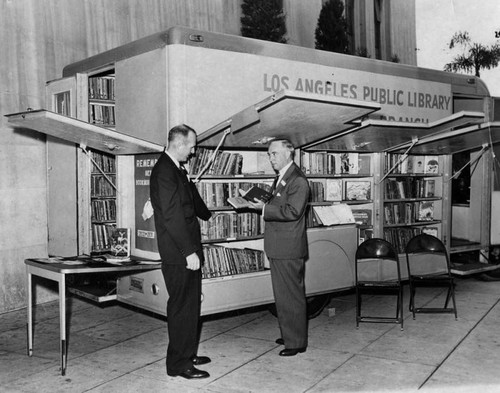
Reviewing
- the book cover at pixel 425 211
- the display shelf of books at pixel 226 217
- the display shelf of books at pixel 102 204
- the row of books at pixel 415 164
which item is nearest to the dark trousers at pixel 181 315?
the display shelf of books at pixel 226 217

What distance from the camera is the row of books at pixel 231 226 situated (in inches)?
224

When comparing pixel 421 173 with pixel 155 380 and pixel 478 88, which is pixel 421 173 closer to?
pixel 478 88

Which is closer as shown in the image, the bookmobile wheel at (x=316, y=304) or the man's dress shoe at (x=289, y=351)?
the man's dress shoe at (x=289, y=351)

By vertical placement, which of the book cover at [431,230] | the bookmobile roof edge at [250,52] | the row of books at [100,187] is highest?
the bookmobile roof edge at [250,52]

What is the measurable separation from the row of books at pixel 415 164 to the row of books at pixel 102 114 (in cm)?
387

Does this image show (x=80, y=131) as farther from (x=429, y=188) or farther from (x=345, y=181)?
(x=429, y=188)

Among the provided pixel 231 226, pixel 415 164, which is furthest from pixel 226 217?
pixel 415 164

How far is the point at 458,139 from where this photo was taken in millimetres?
6938

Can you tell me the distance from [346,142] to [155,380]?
3.59 m

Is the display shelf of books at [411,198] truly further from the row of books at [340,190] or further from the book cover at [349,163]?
the book cover at [349,163]

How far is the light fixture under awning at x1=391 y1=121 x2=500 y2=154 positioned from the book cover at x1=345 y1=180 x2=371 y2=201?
1.95 feet

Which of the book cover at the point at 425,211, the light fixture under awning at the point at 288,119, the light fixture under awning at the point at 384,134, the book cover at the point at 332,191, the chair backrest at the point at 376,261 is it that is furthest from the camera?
the book cover at the point at 425,211

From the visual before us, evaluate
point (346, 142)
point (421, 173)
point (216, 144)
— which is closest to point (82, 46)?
point (216, 144)

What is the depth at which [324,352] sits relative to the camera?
4973 mm
